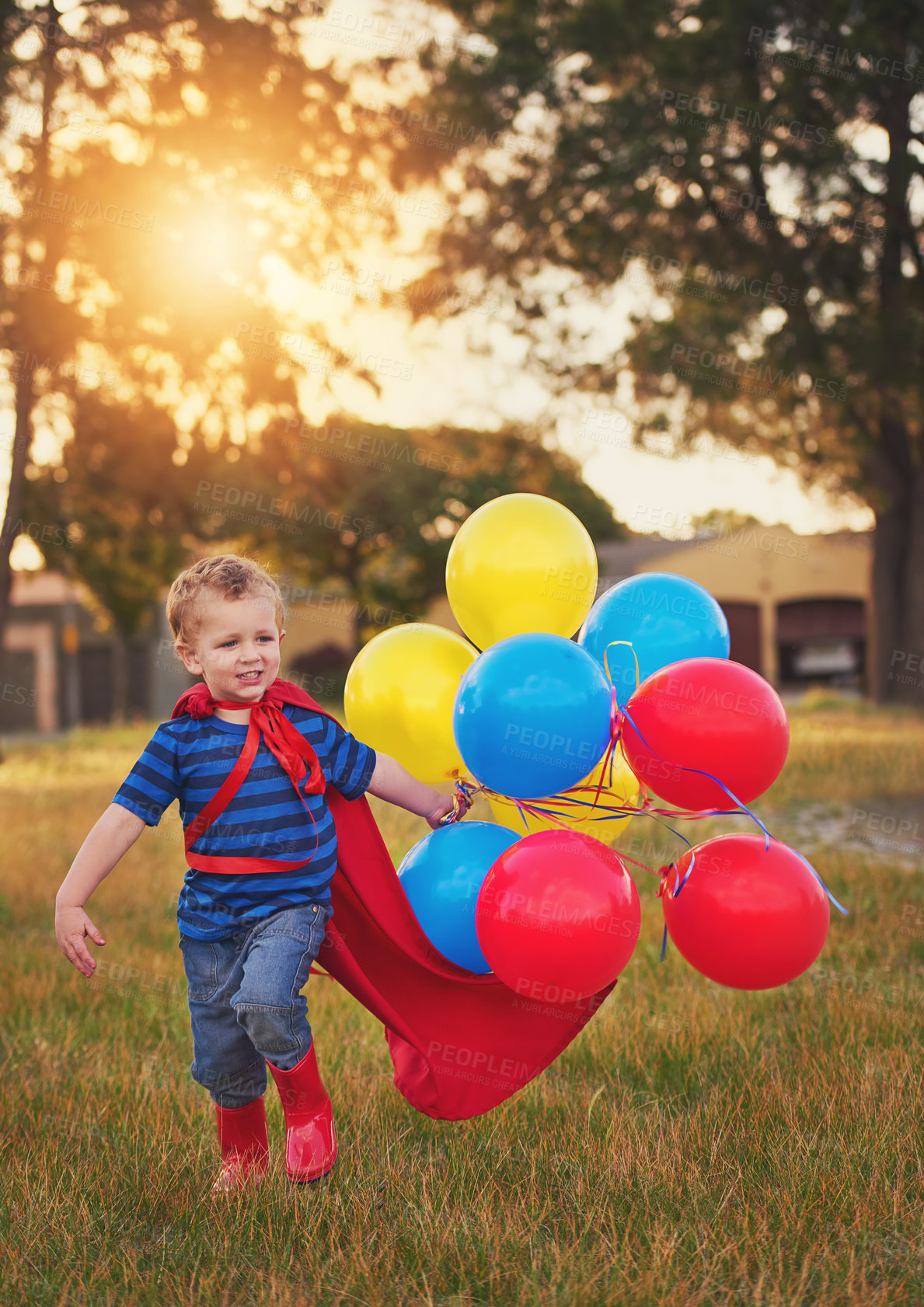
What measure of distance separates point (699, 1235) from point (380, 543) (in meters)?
26.0

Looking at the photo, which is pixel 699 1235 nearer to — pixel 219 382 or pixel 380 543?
pixel 219 382

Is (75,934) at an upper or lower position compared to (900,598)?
lower

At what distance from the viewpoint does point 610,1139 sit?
8.57ft

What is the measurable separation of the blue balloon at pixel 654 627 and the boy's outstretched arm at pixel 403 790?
583 millimetres

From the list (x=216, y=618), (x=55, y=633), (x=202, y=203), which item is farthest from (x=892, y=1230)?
(x=55, y=633)

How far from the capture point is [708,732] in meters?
2.25

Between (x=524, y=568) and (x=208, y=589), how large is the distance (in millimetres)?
860

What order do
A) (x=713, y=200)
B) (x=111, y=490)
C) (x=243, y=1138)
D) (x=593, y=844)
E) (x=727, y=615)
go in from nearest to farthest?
(x=593, y=844) → (x=243, y=1138) → (x=111, y=490) → (x=713, y=200) → (x=727, y=615)

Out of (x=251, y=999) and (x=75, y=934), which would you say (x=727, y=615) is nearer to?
(x=251, y=999)

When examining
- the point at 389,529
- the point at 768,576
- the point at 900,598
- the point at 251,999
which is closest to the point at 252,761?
the point at 251,999

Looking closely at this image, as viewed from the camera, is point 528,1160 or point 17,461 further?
point 17,461

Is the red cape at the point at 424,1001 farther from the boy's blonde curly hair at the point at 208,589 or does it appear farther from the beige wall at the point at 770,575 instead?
the beige wall at the point at 770,575

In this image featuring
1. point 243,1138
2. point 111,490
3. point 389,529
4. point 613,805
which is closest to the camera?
point 243,1138

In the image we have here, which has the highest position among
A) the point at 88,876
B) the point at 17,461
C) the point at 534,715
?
the point at 17,461
